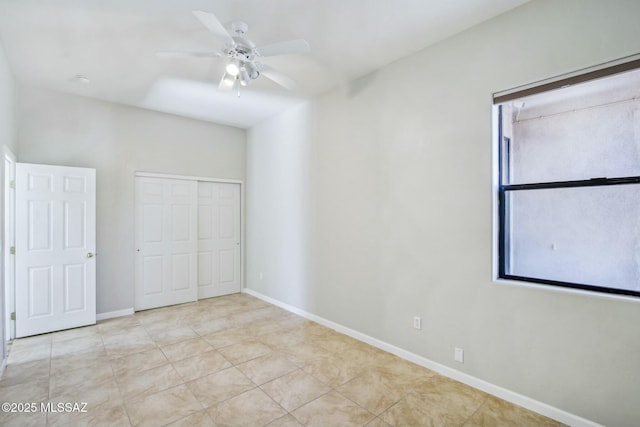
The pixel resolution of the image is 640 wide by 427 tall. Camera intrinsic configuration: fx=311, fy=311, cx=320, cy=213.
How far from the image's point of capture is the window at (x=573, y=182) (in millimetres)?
1994

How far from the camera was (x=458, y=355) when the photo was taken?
268 cm

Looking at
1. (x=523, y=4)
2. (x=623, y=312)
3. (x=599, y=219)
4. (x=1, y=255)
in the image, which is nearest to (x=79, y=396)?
(x=1, y=255)

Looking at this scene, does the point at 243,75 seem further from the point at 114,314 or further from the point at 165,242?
the point at 114,314

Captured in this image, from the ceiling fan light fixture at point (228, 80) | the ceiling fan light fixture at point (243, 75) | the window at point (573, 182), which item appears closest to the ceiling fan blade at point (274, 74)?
Result: the ceiling fan light fixture at point (243, 75)

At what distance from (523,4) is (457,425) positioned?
3.05 metres

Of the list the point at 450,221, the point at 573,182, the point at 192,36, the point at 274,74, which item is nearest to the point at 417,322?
the point at 450,221

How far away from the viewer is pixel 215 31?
7.13 ft

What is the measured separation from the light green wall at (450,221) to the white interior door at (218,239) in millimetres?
1669

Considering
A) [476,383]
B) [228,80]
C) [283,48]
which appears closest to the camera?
[283,48]

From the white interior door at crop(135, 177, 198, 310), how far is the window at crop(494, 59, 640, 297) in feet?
14.6

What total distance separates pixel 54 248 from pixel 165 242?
1358mm

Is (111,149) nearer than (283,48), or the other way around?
(283,48)

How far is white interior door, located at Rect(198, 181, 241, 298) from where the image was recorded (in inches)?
209

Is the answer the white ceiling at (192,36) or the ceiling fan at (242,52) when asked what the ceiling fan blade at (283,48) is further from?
the white ceiling at (192,36)
